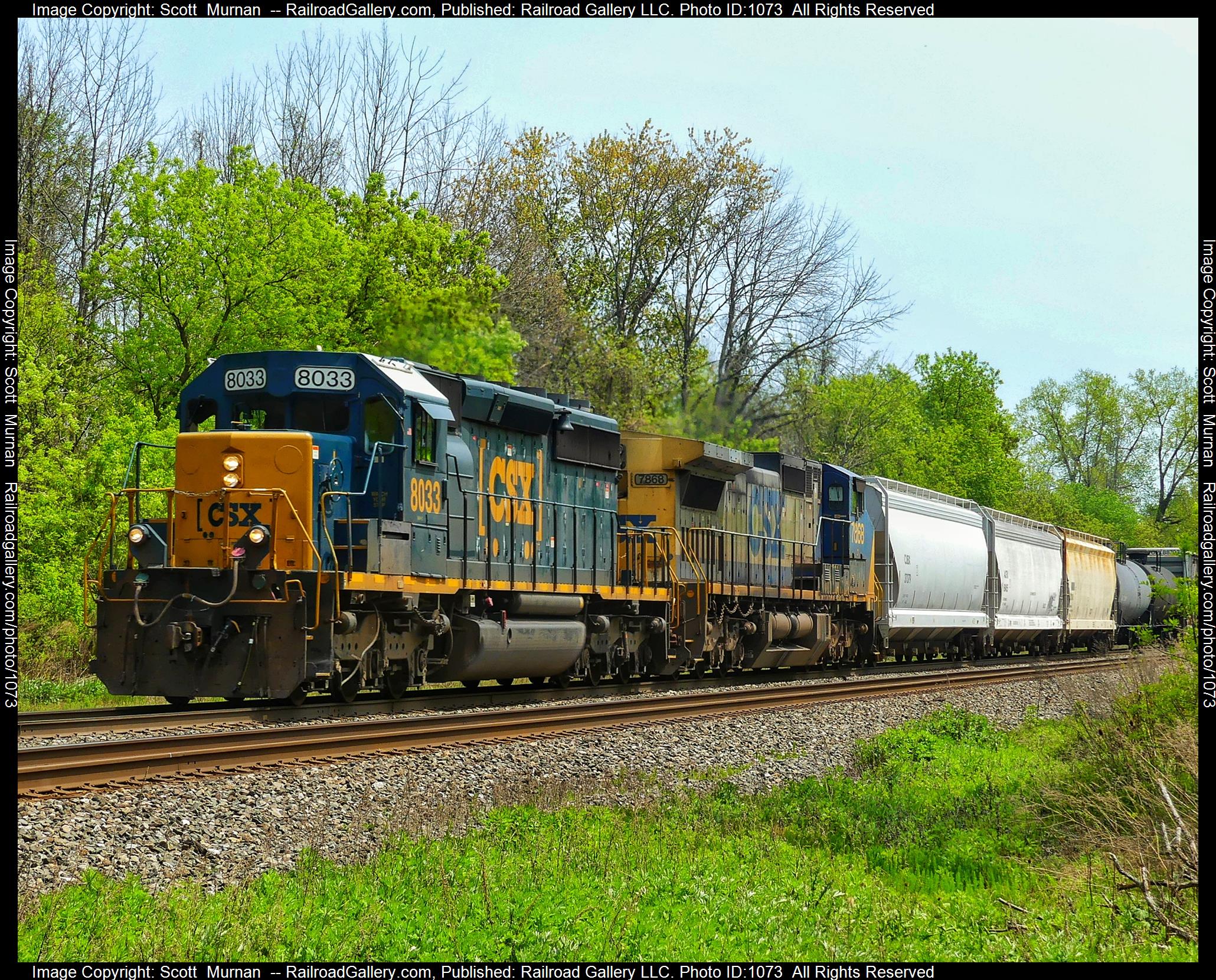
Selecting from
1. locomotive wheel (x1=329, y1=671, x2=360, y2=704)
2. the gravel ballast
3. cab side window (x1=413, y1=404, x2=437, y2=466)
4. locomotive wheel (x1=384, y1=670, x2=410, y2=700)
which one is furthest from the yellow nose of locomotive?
the gravel ballast

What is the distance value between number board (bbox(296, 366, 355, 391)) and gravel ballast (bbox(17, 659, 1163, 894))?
4.32 metres

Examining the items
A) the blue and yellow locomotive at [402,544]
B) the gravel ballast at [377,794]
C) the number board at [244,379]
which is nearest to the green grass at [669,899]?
the gravel ballast at [377,794]

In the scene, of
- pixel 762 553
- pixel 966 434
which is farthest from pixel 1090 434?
pixel 762 553

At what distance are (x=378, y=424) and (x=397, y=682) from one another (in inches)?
115

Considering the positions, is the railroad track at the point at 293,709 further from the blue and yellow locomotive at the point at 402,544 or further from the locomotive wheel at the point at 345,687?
the blue and yellow locomotive at the point at 402,544

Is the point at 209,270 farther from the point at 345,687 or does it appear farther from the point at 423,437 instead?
the point at 345,687

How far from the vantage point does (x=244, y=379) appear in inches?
522

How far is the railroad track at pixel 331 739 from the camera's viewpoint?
8.64 meters

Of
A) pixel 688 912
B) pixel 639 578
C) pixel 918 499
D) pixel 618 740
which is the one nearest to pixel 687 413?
pixel 918 499

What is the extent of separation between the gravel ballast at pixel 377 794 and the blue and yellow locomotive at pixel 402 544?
2.56 meters

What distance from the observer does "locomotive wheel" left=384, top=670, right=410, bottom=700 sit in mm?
13891

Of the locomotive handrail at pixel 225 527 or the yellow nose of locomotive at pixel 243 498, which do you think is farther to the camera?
the yellow nose of locomotive at pixel 243 498

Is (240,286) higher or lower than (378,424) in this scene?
higher
